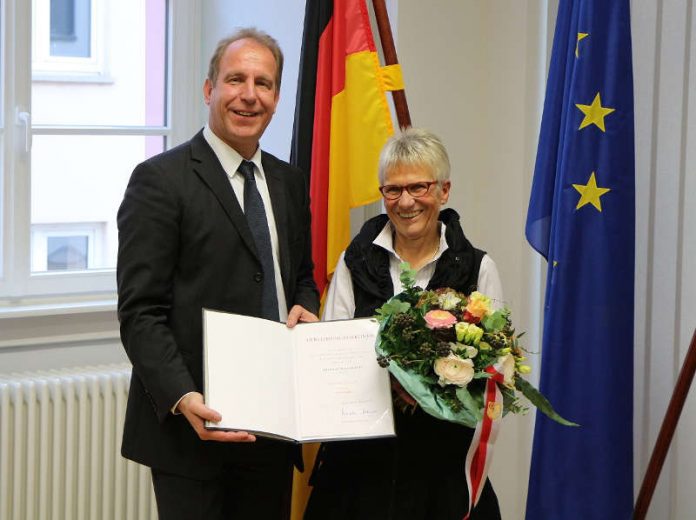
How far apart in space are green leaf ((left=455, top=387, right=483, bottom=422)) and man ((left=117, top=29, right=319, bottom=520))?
1.33 feet

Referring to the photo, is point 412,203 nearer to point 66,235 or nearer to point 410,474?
point 410,474

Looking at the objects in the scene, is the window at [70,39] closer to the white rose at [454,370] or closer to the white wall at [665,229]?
the white wall at [665,229]

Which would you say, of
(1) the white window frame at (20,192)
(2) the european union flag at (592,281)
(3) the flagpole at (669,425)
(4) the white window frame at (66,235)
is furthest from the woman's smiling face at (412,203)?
(4) the white window frame at (66,235)

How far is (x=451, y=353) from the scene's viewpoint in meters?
2.03

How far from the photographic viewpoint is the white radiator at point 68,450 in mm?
2992

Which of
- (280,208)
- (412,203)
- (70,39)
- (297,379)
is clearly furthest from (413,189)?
(70,39)

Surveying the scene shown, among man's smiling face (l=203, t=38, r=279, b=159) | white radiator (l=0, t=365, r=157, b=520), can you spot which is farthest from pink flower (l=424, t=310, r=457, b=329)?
white radiator (l=0, t=365, r=157, b=520)

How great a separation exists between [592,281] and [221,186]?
106cm

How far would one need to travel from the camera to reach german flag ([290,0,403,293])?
2912 mm

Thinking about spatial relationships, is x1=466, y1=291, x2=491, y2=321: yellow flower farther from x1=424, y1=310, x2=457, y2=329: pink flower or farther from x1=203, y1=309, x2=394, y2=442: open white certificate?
x1=203, y1=309, x2=394, y2=442: open white certificate

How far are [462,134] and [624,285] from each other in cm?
90

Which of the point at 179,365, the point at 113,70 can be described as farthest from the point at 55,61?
the point at 179,365

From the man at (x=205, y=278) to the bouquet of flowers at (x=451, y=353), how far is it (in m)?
0.26

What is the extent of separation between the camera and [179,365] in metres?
2.04
